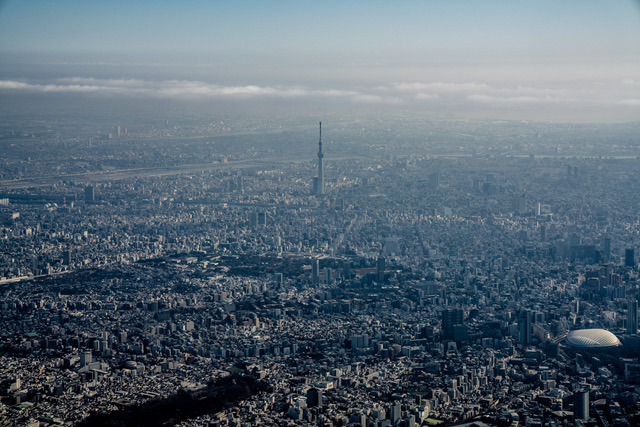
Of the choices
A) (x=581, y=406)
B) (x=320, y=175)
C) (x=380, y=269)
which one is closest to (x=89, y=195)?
(x=320, y=175)

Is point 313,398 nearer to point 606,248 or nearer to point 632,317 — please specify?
point 632,317

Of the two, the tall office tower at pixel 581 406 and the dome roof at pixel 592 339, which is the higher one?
the tall office tower at pixel 581 406

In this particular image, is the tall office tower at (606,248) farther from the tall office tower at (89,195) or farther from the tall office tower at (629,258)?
the tall office tower at (89,195)

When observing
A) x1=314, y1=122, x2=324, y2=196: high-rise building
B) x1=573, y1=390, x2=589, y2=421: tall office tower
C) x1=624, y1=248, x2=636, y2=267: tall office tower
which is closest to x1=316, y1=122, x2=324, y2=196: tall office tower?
x1=314, y1=122, x2=324, y2=196: high-rise building

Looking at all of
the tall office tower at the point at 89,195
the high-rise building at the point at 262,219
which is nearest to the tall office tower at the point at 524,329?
the high-rise building at the point at 262,219

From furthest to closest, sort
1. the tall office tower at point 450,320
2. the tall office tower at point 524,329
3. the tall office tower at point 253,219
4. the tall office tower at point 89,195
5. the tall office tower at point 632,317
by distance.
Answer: the tall office tower at point 89,195 → the tall office tower at point 253,219 → the tall office tower at point 632,317 → the tall office tower at point 450,320 → the tall office tower at point 524,329

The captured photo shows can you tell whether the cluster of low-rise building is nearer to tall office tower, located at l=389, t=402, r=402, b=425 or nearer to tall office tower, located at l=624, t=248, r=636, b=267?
tall office tower, located at l=389, t=402, r=402, b=425
